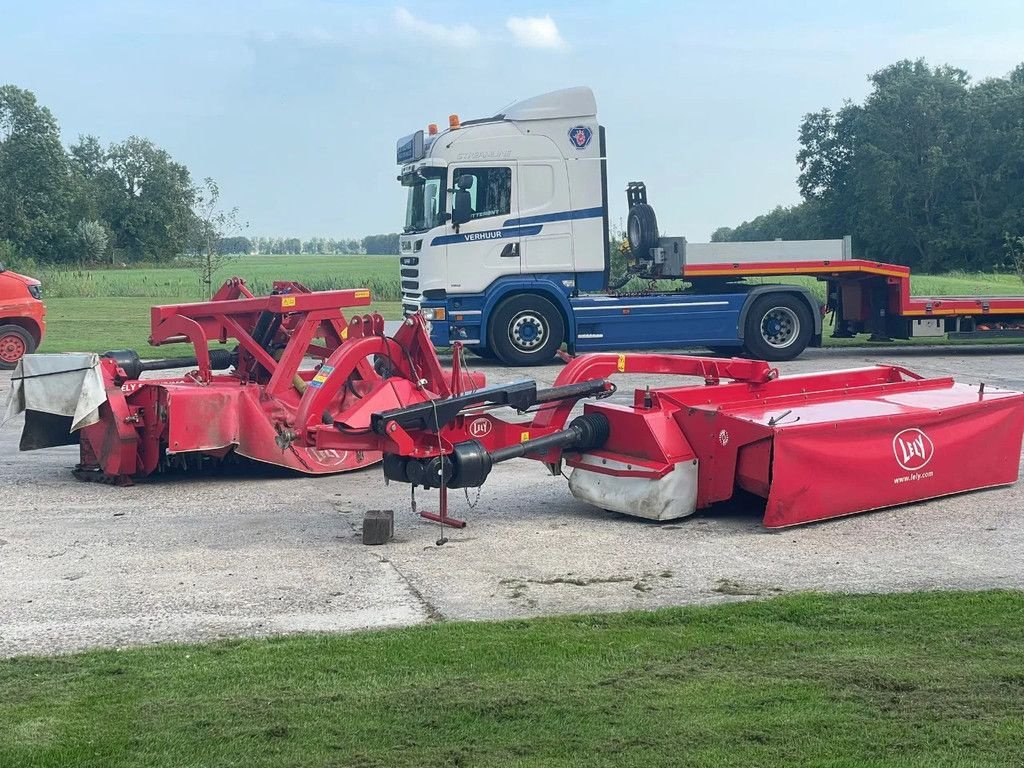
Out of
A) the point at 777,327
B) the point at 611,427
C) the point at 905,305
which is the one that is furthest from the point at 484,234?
the point at 611,427

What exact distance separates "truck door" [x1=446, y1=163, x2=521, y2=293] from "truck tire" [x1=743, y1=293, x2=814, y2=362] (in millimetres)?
3939

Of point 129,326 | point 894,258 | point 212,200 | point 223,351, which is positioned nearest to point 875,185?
point 894,258

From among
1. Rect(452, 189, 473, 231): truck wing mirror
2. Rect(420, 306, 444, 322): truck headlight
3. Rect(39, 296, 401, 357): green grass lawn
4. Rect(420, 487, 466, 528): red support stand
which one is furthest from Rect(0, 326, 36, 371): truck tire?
Rect(420, 487, 466, 528): red support stand

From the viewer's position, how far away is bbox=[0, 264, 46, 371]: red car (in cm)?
1816

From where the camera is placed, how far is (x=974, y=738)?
4273mm

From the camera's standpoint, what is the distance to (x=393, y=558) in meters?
7.19

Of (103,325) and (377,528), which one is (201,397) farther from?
(103,325)

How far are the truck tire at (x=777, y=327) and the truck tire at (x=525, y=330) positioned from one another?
10.2 feet

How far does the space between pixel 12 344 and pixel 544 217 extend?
8137 millimetres

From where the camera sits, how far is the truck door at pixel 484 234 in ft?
59.6

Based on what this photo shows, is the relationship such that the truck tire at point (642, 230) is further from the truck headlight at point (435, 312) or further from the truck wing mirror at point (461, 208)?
the truck headlight at point (435, 312)

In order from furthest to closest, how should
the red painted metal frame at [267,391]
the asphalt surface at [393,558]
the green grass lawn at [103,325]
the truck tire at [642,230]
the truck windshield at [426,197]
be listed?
1. the green grass lawn at [103,325]
2. the truck tire at [642,230]
3. the truck windshield at [426,197]
4. the red painted metal frame at [267,391]
5. the asphalt surface at [393,558]

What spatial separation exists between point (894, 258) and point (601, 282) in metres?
43.5

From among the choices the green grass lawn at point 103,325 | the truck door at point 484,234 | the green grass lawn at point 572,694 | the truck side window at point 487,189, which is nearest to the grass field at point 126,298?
the green grass lawn at point 103,325
